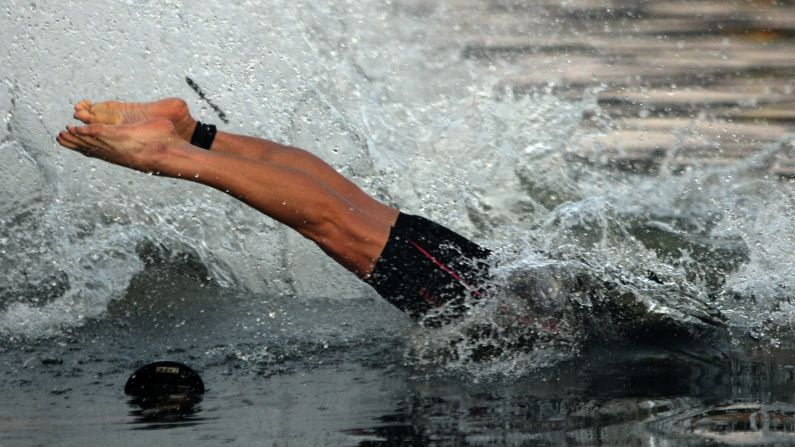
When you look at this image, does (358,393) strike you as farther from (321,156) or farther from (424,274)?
(321,156)

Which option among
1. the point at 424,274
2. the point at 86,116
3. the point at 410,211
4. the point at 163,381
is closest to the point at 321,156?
the point at 410,211

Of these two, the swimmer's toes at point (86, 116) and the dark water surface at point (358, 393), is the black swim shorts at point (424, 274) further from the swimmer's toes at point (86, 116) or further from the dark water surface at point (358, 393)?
the swimmer's toes at point (86, 116)

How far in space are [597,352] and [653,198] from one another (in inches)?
98.4

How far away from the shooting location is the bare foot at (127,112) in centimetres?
407

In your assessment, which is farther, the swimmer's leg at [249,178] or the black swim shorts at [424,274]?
the black swim shorts at [424,274]

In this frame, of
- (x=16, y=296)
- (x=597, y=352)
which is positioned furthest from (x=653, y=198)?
(x=16, y=296)

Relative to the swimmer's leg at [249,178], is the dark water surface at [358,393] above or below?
below

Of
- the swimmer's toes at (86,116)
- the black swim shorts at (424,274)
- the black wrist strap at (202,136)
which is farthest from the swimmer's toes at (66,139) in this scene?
the black swim shorts at (424,274)

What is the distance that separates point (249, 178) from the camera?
13.2ft

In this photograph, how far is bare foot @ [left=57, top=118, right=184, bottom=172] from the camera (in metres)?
3.92

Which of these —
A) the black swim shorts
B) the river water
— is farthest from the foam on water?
the black swim shorts

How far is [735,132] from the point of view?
27.3ft

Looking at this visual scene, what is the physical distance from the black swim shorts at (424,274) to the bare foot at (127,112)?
0.85 m

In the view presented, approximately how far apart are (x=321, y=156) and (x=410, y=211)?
540 millimetres
